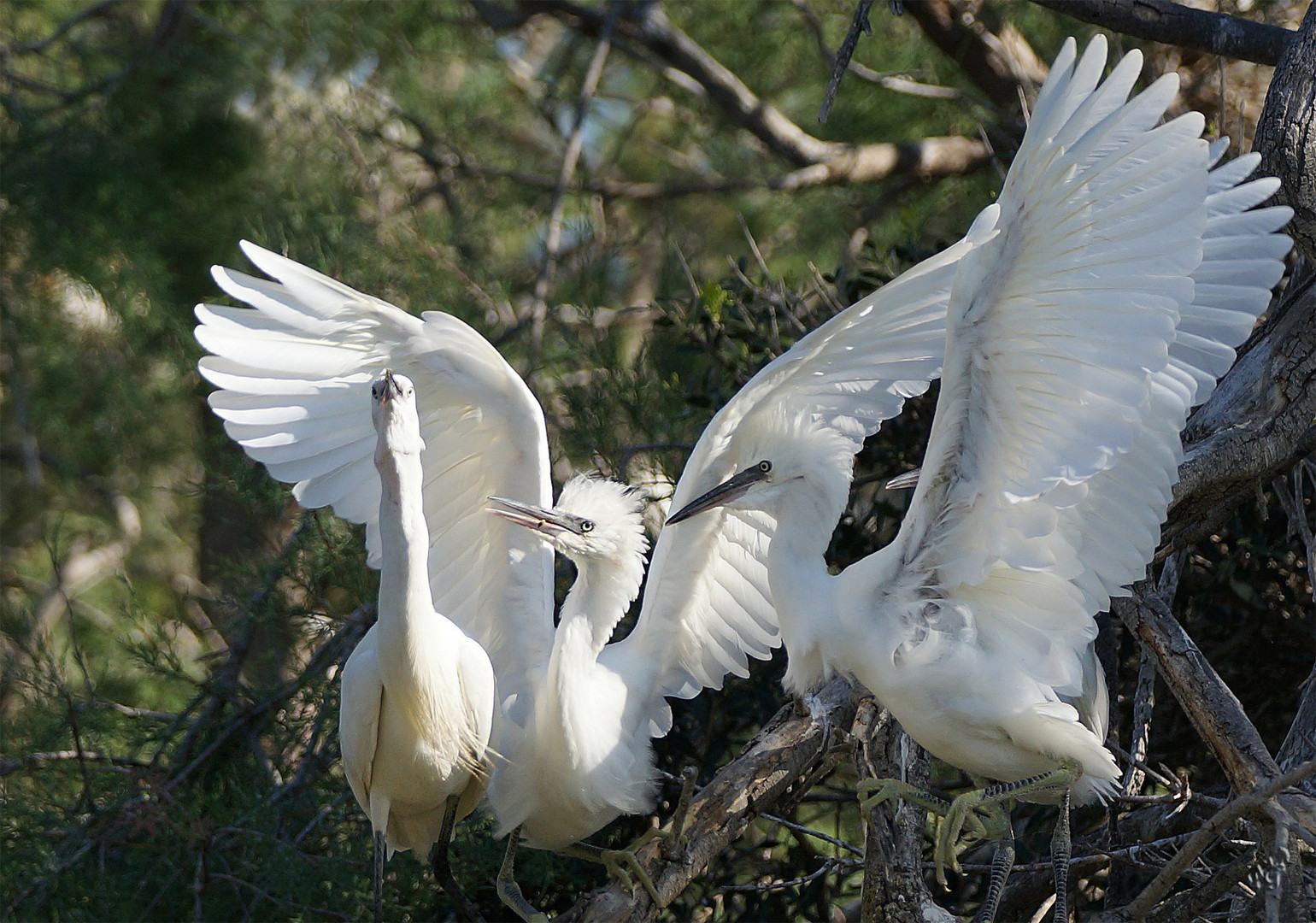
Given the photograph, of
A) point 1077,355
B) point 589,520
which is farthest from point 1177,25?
point 589,520

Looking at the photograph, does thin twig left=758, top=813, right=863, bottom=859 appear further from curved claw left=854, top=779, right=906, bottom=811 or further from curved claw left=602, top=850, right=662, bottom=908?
curved claw left=602, top=850, right=662, bottom=908

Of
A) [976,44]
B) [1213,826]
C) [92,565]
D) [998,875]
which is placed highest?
[976,44]

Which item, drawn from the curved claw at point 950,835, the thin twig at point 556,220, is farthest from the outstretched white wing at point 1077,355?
the thin twig at point 556,220

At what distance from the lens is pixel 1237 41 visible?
2.86 metres

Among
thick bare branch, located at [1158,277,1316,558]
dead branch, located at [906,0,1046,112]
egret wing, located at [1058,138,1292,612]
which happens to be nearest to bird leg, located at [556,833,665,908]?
egret wing, located at [1058,138,1292,612]

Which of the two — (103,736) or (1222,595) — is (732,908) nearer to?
(1222,595)

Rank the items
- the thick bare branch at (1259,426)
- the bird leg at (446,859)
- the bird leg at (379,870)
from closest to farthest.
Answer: the thick bare branch at (1259,426)
the bird leg at (379,870)
the bird leg at (446,859)

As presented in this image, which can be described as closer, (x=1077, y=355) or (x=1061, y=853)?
(x=1077, y=355)

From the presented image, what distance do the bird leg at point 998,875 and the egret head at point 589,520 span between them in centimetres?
96

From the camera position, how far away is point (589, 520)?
9.11 ft

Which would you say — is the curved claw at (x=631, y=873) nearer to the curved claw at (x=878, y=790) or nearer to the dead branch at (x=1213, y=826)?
the curved claw at (x=878, y=790)

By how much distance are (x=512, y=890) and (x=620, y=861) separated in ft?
1.29

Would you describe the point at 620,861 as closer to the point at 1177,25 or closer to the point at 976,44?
the point at 1177,25

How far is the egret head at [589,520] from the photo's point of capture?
2.74 m
